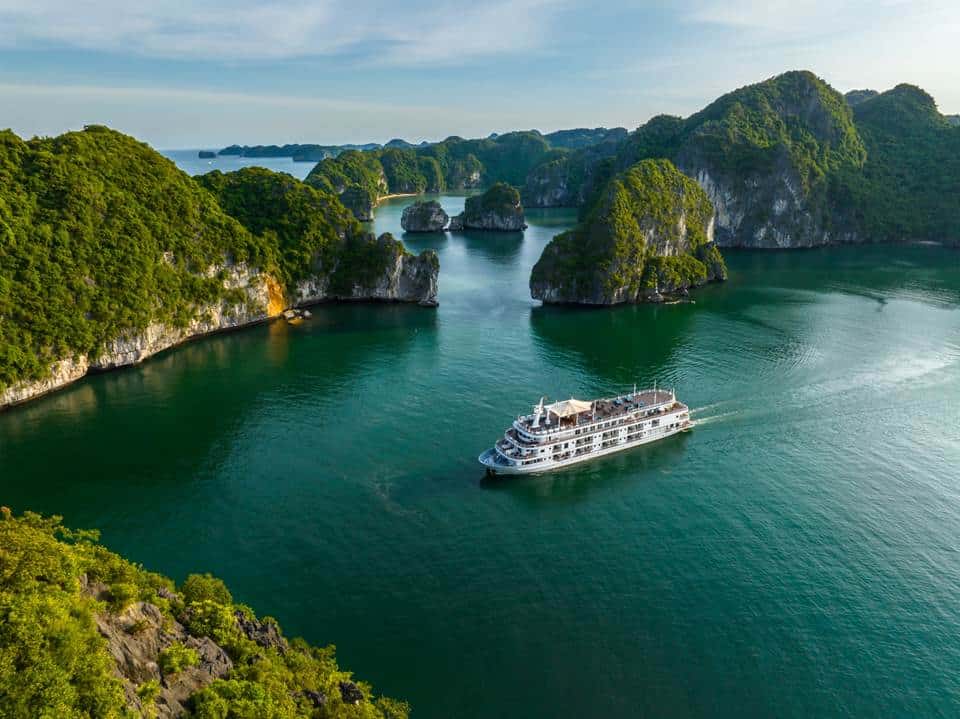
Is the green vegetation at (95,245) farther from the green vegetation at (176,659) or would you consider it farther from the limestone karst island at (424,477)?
the green vegetation at (176,659)

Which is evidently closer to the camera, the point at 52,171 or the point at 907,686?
the point at 907,686

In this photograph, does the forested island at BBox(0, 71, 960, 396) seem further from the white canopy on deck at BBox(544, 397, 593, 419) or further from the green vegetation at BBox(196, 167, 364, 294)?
the white canopy on deck at BBox(544, 397, 593, 419)

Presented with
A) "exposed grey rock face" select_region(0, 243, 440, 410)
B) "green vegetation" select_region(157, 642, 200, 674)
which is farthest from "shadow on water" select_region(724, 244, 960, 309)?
"green vegetation" select_region(157, 642, 200, 674)

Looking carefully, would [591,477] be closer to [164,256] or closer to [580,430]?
[580,430]

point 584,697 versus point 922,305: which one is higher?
point 922,305

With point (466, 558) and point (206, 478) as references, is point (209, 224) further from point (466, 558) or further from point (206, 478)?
point (466, 558)

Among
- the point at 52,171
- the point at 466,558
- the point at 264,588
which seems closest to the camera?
the point at 264,588

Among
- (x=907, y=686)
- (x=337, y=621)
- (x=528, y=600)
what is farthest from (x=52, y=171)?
(x=907, y=686)
